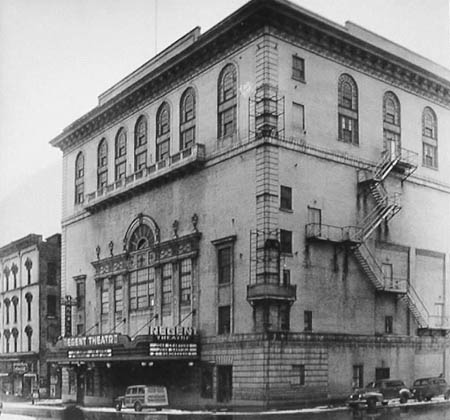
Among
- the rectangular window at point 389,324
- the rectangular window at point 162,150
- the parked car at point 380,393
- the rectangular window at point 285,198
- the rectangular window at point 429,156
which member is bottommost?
the parked car at point 380,393

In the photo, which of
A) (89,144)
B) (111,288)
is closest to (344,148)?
(111,288)

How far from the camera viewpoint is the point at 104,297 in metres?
45.6

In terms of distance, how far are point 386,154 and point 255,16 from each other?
989 cm

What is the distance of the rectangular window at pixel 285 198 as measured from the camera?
110ft

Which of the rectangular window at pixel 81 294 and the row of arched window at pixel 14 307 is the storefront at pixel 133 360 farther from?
the row of arched window at pixel 14 307

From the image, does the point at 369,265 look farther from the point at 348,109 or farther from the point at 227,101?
the point at 227,101

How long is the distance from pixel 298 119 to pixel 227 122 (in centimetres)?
367

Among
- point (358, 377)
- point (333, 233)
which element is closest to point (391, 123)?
point (333, 233)

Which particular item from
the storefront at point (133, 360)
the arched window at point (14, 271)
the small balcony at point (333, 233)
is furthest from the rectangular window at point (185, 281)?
the arched window at point (14, 271)

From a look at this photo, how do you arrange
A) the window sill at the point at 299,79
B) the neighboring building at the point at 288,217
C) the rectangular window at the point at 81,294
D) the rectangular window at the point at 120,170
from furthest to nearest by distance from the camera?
the rectangular window at the point at 81,294, the rectangular window at the point at 120,170, the window sill at the point at 299,79, the neighboring building at the point at 288,217

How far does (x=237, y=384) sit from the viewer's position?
32.9 m

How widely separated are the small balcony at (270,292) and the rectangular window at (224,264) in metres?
2.40

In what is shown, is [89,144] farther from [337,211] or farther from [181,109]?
[337,211]

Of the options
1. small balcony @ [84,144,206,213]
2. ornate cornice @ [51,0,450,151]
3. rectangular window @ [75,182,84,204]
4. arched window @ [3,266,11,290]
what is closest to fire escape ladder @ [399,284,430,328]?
ornate cornice @ [51,0,450,151]
